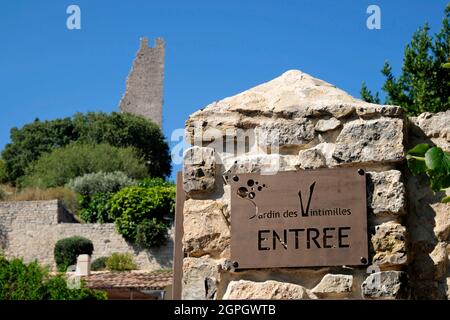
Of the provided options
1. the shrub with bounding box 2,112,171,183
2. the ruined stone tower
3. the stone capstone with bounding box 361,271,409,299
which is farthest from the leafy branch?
the ruined stone tower

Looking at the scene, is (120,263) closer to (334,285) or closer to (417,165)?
(334,285)


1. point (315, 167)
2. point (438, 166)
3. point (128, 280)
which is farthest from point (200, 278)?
point (128, 280)

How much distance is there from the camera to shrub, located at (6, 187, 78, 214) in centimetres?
3244

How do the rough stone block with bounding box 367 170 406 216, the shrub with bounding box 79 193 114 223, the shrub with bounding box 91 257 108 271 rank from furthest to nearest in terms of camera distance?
the shrub with bounding box 79 193 114 223, the shrub with bounding box 91 257 108 271, the rough stone block with bounding box 367 170 406 216

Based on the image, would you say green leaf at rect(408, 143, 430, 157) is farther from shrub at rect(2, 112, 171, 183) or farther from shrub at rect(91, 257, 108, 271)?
shrub at rect(2, 112, 171, 183)

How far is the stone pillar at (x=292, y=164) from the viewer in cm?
396

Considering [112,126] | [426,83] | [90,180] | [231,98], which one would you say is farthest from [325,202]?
[112,126]

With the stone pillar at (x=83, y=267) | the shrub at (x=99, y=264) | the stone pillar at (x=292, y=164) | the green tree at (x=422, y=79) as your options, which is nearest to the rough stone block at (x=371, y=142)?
the stone pillar at (x=292, y=164)

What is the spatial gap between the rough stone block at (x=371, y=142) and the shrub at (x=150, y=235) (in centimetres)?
2414

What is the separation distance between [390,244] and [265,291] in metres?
0.59

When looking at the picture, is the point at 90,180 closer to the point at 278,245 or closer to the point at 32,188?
the point at 32,188

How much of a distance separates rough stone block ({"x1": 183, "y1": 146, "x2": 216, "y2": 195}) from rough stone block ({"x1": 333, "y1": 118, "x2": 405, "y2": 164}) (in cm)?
59

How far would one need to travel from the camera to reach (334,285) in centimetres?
397

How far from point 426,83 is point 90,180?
21209 mm
